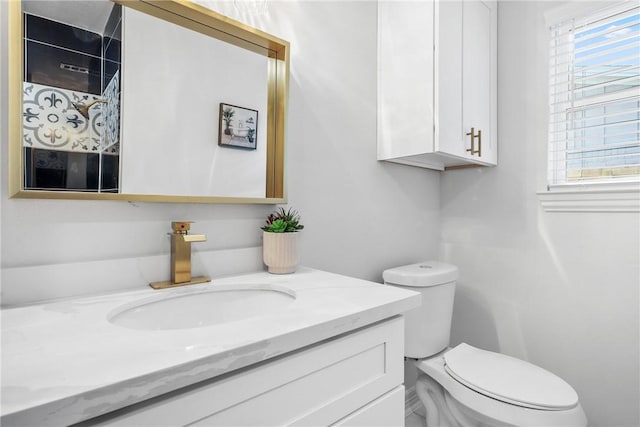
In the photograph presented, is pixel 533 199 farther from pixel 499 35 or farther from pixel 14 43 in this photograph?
pixel 14 43

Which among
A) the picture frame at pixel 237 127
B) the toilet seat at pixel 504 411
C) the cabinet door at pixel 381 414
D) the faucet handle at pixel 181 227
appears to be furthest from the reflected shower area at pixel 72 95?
the toilet seat at pixel 504 411

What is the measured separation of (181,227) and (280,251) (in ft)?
0.95

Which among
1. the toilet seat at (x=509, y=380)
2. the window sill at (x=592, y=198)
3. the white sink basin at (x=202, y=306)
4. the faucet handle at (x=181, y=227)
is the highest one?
the window sill at (x=592, y=198)

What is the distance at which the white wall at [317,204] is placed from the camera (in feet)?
2.56

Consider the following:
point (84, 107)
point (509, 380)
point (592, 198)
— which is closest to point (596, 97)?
point (592, 198)

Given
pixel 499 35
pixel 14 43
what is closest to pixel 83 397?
pixel 14 43

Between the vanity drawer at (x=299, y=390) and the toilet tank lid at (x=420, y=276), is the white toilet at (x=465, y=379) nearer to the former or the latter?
the toilet tank lid at (x=420, y=276)

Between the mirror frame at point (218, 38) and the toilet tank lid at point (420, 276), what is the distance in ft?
1.97

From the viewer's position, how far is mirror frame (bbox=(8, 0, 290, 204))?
0.72 meters

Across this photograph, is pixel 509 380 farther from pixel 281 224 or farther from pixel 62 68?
pixel 62 68

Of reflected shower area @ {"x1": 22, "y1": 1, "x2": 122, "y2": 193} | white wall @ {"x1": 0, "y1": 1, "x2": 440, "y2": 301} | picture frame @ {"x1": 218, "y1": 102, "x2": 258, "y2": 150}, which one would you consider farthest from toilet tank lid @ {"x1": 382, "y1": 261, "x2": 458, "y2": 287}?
reflected shower area @ {"x1": 22, "y1": 1, "x2": 122, "y2": 193}

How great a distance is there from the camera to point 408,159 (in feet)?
5.16

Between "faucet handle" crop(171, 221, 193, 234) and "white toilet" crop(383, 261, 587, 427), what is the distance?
86 centimetres

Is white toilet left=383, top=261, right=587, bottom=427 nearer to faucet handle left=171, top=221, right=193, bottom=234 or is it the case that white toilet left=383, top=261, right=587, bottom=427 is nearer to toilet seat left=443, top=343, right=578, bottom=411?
toilet seat left=443, top=343, right=578, bottom=411
